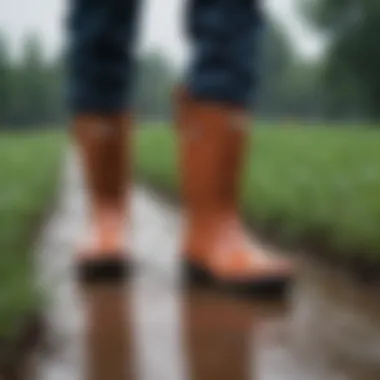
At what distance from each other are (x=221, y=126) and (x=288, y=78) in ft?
9.65

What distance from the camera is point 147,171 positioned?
2643mm

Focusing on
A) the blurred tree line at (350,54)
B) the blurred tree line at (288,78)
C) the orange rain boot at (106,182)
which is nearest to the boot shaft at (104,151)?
the orange rain boot at (106,182)

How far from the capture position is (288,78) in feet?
13.1

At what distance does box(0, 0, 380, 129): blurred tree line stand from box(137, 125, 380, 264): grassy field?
19cm

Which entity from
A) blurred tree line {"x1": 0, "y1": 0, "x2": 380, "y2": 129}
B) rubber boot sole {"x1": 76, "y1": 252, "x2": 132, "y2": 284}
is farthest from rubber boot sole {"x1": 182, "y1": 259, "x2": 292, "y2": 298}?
blurred tree line {"x1": 0, "y1": 0, "x2": 380, "y2": 129}

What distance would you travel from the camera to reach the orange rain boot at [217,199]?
106 centimetres

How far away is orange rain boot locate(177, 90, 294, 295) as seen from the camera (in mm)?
1061

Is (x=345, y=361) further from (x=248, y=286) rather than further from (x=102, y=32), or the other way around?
(x=102, y=32)

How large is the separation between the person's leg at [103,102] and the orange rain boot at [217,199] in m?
0.11

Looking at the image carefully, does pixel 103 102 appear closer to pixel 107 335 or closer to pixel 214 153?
pixel 214 153

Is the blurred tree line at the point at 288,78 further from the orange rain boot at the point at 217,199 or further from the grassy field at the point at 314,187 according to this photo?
the orange rain boot at the point at 217,199

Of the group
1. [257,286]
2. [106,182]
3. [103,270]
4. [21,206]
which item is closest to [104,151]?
[106,182]

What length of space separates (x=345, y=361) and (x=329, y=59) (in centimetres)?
462

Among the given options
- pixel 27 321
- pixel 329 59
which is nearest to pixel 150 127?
pixel 329 59
